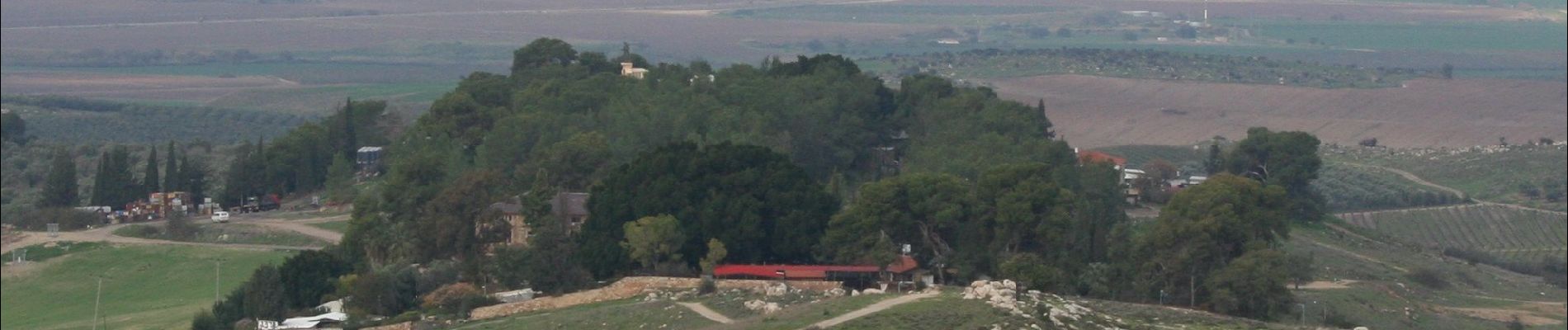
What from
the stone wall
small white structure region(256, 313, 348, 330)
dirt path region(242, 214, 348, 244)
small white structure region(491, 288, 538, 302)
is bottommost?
dirt path region(242, 214, 348, 244)

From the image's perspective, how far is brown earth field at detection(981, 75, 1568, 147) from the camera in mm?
105312

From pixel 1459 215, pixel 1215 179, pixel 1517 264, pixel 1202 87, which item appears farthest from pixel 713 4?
pixel 1215 179

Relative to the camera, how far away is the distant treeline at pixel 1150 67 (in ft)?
401

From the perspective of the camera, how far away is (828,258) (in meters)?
59.7

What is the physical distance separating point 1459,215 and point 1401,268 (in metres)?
15.5

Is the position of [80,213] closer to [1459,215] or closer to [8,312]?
[8,312]

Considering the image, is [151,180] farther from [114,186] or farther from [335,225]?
[335,225]

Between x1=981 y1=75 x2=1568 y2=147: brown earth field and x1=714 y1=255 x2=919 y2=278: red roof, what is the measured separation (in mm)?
41812

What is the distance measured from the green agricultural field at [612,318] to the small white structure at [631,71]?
1486 inches

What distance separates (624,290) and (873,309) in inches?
374

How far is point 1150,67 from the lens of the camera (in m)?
125

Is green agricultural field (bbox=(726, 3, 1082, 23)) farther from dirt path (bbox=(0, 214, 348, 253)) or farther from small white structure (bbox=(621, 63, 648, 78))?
dirt path (bbox=(0, 214, 348, 253))

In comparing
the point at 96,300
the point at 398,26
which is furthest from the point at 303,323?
the point at 398,26

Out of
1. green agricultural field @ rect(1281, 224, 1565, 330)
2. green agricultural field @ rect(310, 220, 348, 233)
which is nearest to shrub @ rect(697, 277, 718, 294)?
green agricultural field @ rect(1281, 224, 1565, 330)
